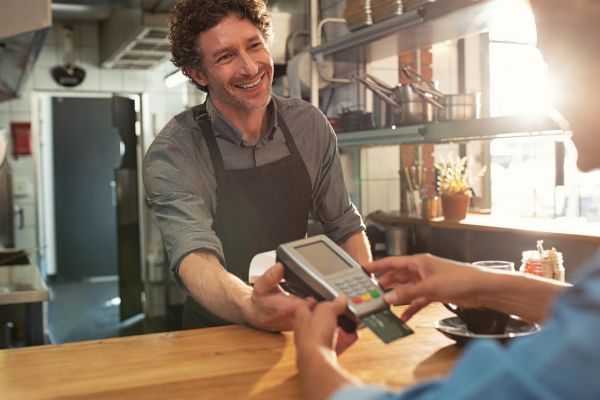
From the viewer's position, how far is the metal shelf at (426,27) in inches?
101

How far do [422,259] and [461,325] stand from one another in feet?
0.64

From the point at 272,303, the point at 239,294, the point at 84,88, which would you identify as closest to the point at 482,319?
the point at 272,303

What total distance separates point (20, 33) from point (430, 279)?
2001 millimetres

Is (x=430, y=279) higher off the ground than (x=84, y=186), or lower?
lower

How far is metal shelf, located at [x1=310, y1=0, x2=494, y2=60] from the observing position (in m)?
2.57

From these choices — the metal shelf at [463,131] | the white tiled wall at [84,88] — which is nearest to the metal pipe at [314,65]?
the metal shelf at [463,131]

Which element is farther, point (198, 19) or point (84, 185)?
point (84, 185)

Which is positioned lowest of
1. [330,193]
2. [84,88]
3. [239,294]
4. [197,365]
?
[197,365]

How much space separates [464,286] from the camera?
4.27 feet

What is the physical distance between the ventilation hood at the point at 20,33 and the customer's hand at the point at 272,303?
1681 mm

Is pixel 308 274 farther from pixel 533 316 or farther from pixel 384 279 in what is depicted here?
pixel 533 316

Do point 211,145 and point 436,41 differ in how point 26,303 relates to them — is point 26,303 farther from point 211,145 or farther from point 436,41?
point 436,41

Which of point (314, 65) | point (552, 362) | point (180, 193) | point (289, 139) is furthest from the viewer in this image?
point (314, 65)

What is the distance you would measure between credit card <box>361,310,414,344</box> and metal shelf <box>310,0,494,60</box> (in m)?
1.57
